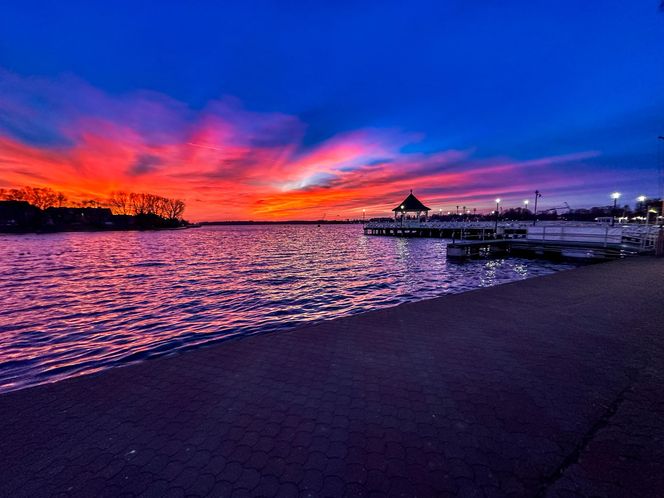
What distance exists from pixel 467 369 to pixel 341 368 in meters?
2.03

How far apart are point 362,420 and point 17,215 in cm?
15011

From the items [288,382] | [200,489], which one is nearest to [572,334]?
[288,382]

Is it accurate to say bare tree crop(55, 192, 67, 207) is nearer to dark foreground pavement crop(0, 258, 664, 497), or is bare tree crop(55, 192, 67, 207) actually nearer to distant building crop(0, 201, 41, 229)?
distant building crop(0, 201, 41, 229)

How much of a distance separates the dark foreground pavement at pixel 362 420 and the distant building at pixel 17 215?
474ft

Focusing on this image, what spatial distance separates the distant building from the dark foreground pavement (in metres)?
144

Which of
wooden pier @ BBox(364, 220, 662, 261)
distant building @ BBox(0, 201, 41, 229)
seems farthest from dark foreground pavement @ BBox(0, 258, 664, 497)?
distant building @ BBox(0, 201, 41, 229)

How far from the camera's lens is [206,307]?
11656mm

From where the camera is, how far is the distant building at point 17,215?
103 metres

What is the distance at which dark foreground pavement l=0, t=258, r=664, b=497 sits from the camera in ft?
8.67

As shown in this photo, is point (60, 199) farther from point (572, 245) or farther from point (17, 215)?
point (572, 245)

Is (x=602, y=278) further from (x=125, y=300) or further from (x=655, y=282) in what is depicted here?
(x=125, y=300)

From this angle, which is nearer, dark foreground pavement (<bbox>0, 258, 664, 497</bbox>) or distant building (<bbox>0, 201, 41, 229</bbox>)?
dark foreground pavement (<bbox>0, 258, 664, 497</bbox>)

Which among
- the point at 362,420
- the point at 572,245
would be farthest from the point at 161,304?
the point at 572,245

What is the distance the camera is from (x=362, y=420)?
3.53 meters
